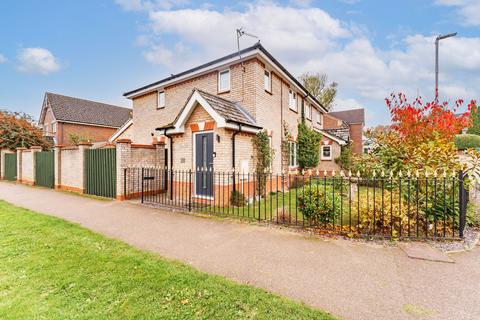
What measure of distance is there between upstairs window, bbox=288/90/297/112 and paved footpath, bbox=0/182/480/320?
32.5ft

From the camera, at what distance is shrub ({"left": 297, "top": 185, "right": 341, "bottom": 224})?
5609 mm

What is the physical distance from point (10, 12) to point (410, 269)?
1925cm

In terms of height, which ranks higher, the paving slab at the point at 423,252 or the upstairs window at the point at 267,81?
the upstairs window at the point at 267,81

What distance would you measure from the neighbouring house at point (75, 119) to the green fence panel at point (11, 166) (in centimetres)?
989

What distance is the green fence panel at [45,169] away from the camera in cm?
1350

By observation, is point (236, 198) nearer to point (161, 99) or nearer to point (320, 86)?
point (161, 99)

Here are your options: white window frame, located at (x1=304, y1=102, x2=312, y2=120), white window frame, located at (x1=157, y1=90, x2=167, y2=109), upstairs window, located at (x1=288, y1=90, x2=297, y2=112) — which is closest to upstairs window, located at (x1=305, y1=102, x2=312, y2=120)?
white window frame, located at (x1=304, y1=102, x2=312, y2=120)

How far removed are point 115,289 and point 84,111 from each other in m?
37.0

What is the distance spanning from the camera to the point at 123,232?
5750 millimetres

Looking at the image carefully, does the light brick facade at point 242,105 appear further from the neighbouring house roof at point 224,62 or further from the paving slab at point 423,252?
the paving slab at point 423,252

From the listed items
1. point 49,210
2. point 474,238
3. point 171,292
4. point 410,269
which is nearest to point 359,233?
point 410,269

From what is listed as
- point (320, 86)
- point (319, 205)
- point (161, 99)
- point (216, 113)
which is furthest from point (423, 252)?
point (320, 86)

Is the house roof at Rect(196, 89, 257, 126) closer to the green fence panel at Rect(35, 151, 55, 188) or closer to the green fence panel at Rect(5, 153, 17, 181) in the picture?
the green fence panel at Rect(35, 151, 55, 188)

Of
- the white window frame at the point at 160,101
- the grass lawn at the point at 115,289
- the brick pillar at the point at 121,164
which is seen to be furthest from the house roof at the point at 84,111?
the grass lawn at the point at 115,289
